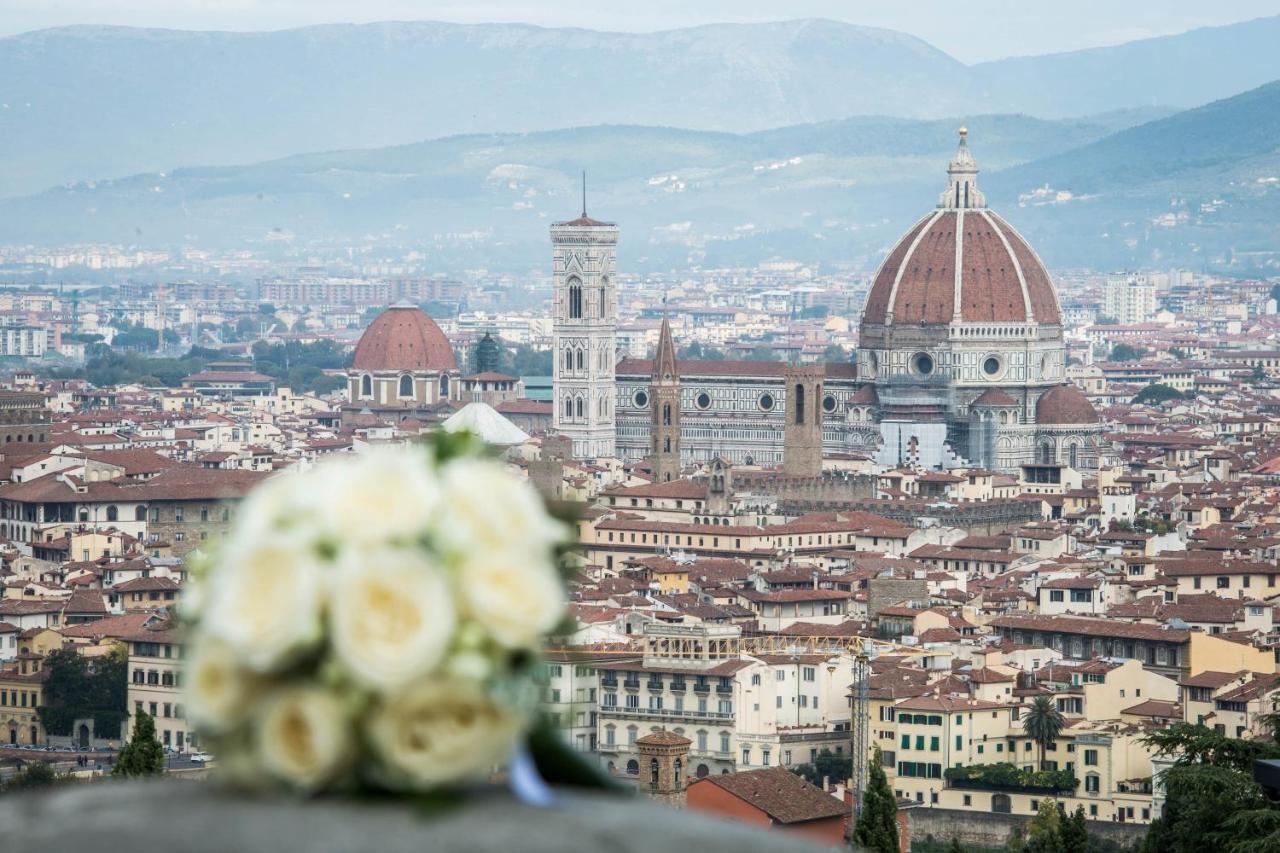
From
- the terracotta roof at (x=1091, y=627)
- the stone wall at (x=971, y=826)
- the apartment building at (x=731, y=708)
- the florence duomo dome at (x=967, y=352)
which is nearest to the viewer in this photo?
the stone wall at (x=971, y=826)

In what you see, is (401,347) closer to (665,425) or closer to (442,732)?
(665,425)

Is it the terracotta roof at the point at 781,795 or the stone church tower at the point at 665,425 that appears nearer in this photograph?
the terracotta roof at the point at 781,795

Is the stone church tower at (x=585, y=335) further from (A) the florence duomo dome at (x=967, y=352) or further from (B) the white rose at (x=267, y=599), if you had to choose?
(B) the white rose at (x=267, y=599)

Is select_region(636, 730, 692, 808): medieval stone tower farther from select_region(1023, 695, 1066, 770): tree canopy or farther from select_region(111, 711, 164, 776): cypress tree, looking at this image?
select_region(111, 711, 164, 776): cypress tree

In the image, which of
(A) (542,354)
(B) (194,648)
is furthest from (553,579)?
(A) (542,354)

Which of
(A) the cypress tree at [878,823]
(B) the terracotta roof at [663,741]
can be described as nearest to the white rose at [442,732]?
(A) the cypress tree at [878,823]

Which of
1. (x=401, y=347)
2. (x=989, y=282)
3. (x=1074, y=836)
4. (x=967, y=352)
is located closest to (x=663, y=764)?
(x=1074, y=836)
